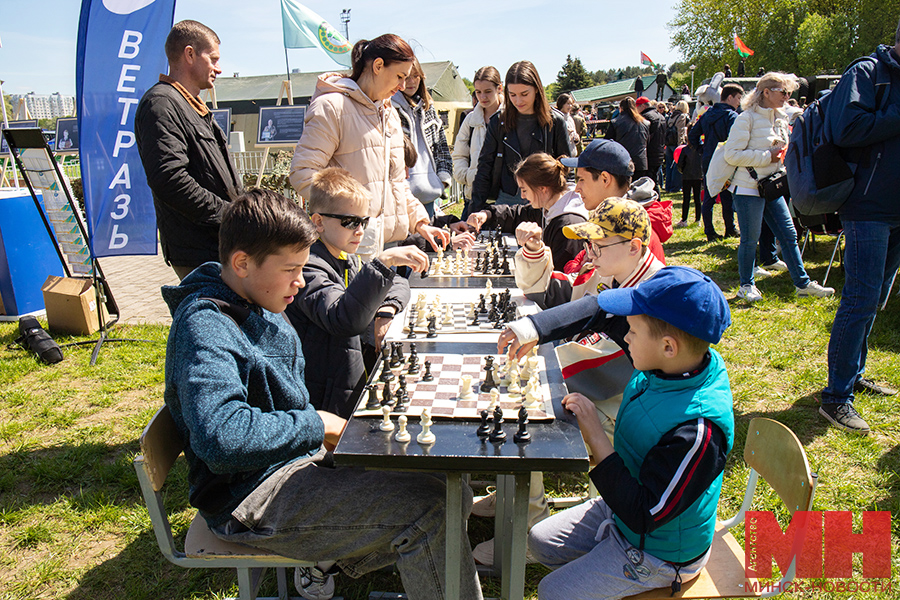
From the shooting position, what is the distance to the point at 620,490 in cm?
174

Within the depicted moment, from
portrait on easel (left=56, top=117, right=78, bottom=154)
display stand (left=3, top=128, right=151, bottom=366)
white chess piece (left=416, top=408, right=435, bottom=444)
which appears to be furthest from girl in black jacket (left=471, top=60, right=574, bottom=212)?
portrait on easel (left=56, top=117, right=78, bottom=154)

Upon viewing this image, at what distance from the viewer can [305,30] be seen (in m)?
10.8

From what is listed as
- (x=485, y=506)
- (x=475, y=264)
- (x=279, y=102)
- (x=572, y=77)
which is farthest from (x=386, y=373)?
(x=572, y=77)

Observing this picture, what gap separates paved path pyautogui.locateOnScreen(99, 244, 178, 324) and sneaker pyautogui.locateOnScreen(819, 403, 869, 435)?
18.9ft

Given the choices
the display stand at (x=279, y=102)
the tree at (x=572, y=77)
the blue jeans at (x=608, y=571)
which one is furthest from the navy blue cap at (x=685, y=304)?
the tree at (x=572, y=77)

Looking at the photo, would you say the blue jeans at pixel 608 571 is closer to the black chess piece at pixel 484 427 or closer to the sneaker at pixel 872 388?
the black chess piece at pixel 484 427

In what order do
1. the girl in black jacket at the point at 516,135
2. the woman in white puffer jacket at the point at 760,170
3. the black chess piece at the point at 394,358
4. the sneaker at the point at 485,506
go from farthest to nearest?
the woman in white puffer jacket at the point at 760,170 < the girl in black jacket at the point at 516,135 < the sneaker at the point at 485,506 < the black chess piece at the point at 394,358

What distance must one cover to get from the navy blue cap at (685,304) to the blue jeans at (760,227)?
187 inches

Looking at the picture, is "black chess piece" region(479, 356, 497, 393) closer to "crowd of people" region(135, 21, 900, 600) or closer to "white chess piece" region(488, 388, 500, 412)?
"white chess piece" region(488, 388, 500, 412)

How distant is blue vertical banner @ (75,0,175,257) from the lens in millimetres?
4652

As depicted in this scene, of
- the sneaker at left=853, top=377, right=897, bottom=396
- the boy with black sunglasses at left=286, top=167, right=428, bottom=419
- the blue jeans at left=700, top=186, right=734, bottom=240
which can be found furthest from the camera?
the blue jeans at left=700, top=186, right=734, bottom=240

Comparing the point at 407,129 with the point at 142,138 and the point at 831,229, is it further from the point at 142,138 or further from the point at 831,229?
the point at 831,229

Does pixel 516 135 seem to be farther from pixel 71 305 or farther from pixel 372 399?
pixel 71 305

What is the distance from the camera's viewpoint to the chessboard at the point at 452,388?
1.91 m
